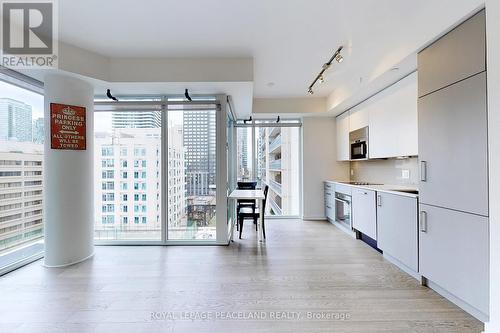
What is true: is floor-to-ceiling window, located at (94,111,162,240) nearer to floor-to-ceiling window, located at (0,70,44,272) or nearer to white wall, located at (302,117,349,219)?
floor-to-ceiling window, located at (0,70,44,272)

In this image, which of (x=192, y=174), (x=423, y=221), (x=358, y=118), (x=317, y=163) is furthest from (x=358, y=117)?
(x=192, y=174)

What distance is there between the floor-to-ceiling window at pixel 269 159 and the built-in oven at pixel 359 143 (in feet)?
4.85

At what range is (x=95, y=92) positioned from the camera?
397 cm

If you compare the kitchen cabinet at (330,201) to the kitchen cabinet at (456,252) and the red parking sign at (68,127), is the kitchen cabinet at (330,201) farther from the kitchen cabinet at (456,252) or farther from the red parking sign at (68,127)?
the red parking sign at (68,127)

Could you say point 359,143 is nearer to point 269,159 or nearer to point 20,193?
point 269,159

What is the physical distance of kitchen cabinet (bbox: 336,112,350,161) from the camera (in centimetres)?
533

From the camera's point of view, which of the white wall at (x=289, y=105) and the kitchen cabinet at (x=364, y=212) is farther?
the white wall at (x=289, y=105)

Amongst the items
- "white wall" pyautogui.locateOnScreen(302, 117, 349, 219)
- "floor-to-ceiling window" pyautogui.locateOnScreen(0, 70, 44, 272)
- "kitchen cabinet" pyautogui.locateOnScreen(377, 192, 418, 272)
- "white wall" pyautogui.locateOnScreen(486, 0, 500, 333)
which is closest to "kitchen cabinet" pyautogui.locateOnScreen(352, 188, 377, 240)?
"kitchen cabinet" pyautogui.locateOnScreen(377, 192, 418, 272)

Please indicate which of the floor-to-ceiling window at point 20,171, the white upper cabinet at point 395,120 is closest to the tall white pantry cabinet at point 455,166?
the white upper cabinet at point 395,120

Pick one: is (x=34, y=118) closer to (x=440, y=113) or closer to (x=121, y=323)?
(x=121, y=323)

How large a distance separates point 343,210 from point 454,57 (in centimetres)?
324

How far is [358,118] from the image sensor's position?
4820 millimetres

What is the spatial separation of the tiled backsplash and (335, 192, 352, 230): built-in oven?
0.67 meters

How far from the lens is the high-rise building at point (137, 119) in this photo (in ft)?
13.6
